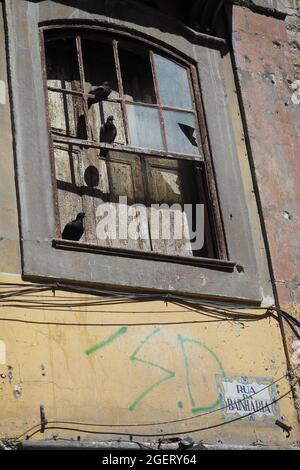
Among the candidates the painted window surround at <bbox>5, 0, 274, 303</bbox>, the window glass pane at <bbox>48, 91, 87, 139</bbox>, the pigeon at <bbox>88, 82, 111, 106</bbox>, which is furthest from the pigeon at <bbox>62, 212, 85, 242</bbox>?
the pigeon at <bbox>88, 82, 111, 106</bbox>

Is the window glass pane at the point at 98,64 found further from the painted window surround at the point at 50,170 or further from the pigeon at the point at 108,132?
the pigeon at the point at 108,132

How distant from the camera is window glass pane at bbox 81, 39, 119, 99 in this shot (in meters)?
7.80

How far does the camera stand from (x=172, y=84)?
7816mm

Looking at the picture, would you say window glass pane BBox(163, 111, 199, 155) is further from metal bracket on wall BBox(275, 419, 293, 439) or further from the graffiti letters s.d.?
metal bracket on wall BBox(275, 419, 293, 439)

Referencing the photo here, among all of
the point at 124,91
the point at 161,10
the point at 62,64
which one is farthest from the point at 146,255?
the point at 161,10

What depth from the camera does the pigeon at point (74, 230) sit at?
22.2 ft

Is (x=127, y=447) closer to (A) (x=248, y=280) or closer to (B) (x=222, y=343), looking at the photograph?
(B) (x=222, y=343)

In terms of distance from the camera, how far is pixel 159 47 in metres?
7.86

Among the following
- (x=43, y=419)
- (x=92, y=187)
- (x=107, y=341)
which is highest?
(x=92, y=187)

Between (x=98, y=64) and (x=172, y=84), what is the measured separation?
59 cm

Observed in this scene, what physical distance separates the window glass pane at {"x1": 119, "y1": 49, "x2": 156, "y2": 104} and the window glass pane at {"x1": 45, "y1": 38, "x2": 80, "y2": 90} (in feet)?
1.31

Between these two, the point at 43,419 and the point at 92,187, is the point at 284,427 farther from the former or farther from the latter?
the point at 92,187
